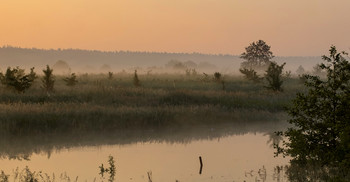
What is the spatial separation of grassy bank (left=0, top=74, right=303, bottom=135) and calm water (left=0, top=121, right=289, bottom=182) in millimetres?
1944

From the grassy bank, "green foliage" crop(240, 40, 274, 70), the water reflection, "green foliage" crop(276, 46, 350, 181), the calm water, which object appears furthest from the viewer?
"green foliage" crop(240, 40, 274, 70)

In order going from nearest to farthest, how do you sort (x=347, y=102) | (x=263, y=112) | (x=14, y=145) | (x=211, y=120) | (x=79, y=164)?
(x=347, y=102) → (x=79, y=164) → (x=14, y=145) → (x=211, y=120) → (x=263, y=112)

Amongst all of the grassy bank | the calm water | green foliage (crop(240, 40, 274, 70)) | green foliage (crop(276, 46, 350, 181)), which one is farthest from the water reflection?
green foliage (crop(240, 40, 274, 70))

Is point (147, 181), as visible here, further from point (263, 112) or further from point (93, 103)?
point (263, 112)

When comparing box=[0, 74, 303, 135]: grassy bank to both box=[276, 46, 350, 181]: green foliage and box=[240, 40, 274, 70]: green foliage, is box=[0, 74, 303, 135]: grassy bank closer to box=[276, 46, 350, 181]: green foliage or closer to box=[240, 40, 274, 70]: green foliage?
box=[276, 46, 350, 181]: green foliage

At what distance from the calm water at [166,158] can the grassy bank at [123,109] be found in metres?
1.94

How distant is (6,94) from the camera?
2506 cm

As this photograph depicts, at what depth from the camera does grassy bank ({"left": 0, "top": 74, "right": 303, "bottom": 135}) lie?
1984cm

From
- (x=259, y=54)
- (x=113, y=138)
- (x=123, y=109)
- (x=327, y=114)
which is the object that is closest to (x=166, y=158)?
(x=113, y=138)

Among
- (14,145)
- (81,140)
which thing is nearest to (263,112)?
(81,140)

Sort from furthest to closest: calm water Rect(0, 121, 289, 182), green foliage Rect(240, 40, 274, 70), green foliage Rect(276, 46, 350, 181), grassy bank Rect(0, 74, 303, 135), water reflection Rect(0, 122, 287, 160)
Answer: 1. green foliage Rect(240, 40, 274, 70)
2. grassy bank Rect(0, 74, 303, 135)
3. water reflection Rect(0, 122, 287, 160)
4. calm water Rect(0, 121, 289, 182)
5. green foliage Rect(276, 46, 350, 181)

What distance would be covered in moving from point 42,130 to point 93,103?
4.96 meters

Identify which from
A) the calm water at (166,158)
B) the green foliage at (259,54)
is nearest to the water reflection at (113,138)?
the calm water at (166,158)

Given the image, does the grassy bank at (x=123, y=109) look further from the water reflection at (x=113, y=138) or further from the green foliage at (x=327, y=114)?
the green foliage at (x=327, y=114)
